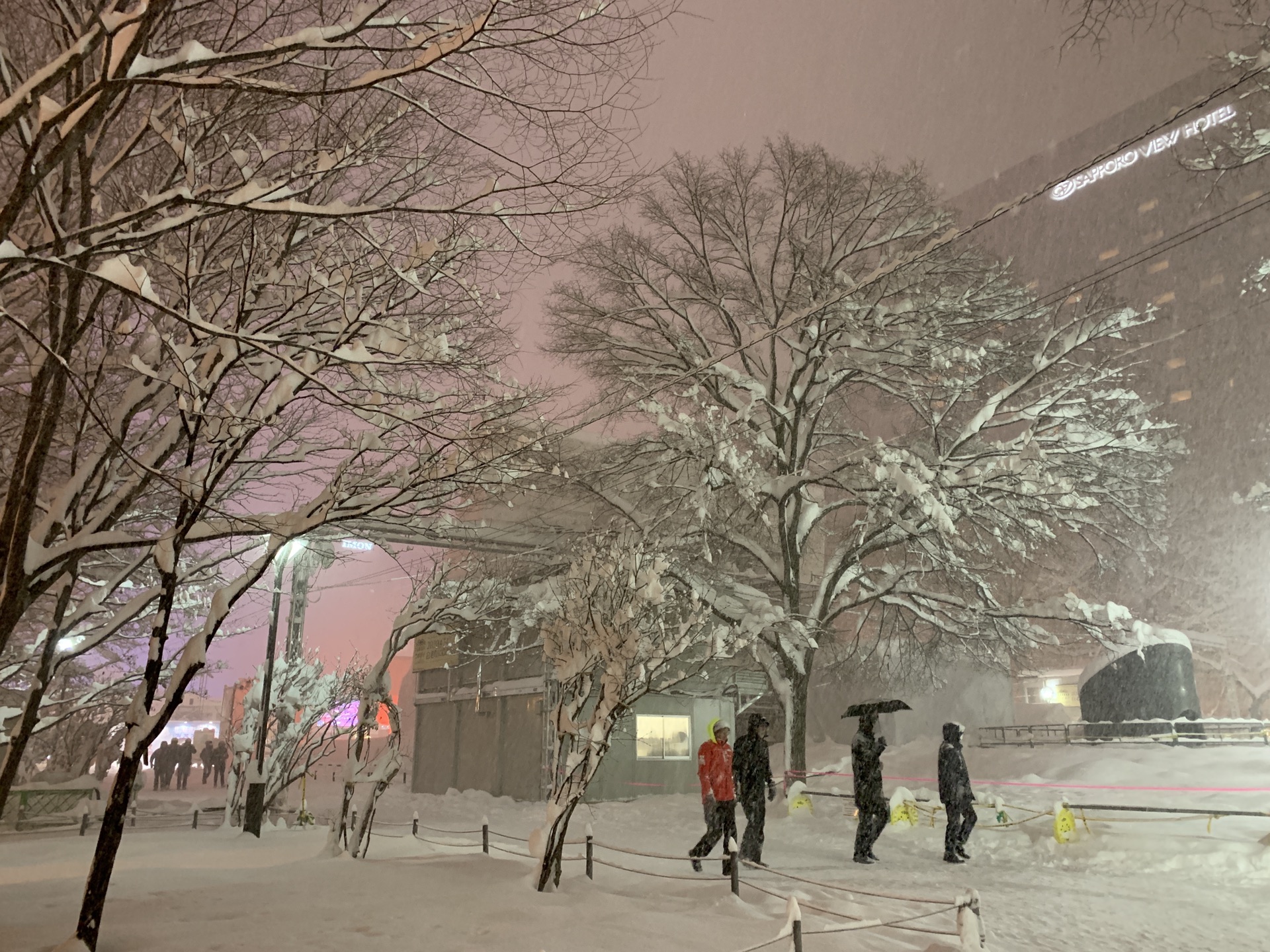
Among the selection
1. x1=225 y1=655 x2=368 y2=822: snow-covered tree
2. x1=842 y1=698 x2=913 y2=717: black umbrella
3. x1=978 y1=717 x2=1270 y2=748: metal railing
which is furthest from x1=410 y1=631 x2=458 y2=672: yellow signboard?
x1=842 y1=698 x2=913 y2=717: black umbrella

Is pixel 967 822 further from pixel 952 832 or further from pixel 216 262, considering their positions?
pixel 216 262

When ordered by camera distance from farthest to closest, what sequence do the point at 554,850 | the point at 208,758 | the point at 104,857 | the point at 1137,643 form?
the point at 208,758, the point at 1137,643, the point at 554,850, the point at 104,857

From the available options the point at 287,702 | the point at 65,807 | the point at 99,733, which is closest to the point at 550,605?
the point at 287,702

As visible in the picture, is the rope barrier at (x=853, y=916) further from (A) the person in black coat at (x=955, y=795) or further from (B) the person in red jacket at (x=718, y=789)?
(A) the person in black coat at (x=955, y=795)

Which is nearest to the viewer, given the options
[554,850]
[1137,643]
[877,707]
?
[554,850]

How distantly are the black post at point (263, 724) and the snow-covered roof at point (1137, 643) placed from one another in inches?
592

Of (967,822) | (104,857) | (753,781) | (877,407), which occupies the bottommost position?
(967,822)

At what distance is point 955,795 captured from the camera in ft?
33.6

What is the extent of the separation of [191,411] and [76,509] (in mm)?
2999

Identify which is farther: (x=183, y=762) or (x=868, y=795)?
(x=183, y=762)

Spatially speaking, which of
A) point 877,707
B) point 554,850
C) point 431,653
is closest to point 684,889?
point 554,850

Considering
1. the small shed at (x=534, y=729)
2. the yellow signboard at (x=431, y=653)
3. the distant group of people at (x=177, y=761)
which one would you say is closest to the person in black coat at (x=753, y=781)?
the small shed at (x=534, y=729)

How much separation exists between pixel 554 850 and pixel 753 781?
3.55 meters

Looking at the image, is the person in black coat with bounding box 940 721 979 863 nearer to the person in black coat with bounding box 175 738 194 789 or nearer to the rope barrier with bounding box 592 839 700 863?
the rope barrier with bounding box 592 839 700 863
